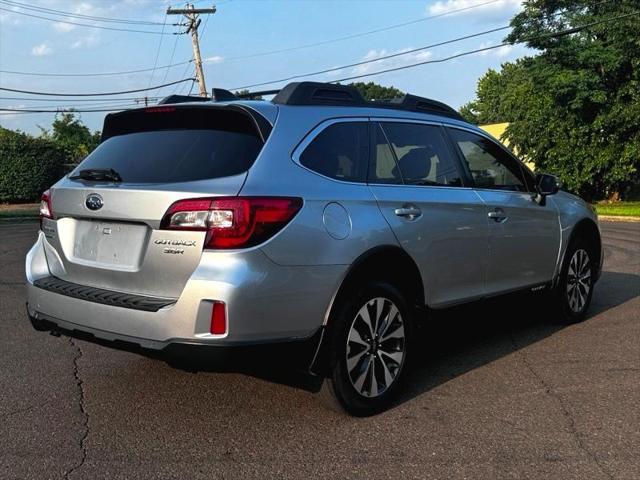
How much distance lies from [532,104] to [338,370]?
29.9 meters

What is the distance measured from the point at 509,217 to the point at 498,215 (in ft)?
0.58

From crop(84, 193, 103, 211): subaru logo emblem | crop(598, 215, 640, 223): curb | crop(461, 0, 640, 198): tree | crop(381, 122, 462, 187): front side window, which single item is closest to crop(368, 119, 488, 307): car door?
crop(381, 122, 462, 187): front side window

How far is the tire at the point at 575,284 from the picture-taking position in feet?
19.2

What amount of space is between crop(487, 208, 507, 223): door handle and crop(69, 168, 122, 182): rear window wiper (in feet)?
8.71

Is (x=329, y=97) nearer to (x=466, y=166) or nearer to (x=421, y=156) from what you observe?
(x=421, y=156)

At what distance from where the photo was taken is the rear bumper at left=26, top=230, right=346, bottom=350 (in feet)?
Result: 10.4

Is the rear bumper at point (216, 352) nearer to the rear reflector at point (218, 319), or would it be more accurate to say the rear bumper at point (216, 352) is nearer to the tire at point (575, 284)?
the rear reflector at point (218, 319)

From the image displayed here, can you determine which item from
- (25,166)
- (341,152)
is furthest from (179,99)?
(25,166)

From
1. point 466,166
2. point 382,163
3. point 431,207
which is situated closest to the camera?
point 382,163

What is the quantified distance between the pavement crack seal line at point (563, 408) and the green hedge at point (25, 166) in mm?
31219

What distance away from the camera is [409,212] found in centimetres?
408

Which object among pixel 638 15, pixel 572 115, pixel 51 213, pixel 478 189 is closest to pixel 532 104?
pixel 572 115

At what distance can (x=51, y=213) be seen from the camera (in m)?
3.99

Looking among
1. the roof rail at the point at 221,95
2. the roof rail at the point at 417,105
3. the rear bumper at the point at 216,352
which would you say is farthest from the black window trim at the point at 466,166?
the rear bumper at the point at 216,352
